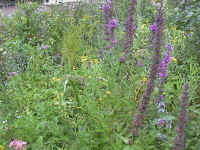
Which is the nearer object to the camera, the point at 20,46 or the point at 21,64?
the point at 21,64

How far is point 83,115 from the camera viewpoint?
252 cm

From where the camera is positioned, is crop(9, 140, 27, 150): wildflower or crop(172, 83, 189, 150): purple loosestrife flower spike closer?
crop(172, 83, 189, 150): purple loosestrife flower spike

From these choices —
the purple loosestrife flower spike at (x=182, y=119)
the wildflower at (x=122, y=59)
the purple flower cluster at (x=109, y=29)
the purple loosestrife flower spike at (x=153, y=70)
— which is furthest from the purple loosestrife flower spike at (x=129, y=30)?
the purple loosestrife flower spike at (x=182, y=119)

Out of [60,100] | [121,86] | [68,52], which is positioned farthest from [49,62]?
[121,86]

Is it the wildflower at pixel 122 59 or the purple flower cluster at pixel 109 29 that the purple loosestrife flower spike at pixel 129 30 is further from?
the purple flower cluster at pixel 109 29

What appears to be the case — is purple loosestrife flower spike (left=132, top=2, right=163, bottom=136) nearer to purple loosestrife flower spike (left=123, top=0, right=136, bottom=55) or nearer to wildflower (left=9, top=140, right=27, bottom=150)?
purple loosestrife flower spike (left=123, top=0, right=136, bottom=55)

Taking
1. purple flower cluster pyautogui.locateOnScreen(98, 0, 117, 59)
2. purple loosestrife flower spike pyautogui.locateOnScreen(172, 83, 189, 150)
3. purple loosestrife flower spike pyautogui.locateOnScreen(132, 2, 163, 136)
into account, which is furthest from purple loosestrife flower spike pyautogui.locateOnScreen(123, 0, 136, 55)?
purple loosestrife flower spike pyautogui.locateOnScreen(172, 83, 189, 150)

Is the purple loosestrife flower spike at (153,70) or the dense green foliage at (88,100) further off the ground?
the purple loosestrife flower spike at (153,70)

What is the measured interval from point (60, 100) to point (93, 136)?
22.3 inches

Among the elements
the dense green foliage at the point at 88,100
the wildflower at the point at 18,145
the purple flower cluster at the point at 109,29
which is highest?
the purple flower cluster at the point at 109,29

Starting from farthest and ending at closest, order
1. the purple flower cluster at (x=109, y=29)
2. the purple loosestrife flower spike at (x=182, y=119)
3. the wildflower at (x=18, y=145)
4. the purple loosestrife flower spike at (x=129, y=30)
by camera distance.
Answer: the purple flower cluster at (x=109, y=29) < the purple loosestrife flower spike at (x=129, y=30) < the wildflower at (x=18, y=145) < the purple loosestrife flower spike at (x=182, y=119)

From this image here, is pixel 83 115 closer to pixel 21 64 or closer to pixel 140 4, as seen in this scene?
pixel 21 64

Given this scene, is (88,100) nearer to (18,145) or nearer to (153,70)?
(18,145)

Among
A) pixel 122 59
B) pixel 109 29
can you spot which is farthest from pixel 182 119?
pixel 109 29
